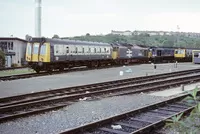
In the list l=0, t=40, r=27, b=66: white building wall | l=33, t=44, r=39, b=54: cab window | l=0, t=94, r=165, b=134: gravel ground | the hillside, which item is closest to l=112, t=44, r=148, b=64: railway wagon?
l=0, t=40, r=27, b=66: white building wall

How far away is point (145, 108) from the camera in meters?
10.3

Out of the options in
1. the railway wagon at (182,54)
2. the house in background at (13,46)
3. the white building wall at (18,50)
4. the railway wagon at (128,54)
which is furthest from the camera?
the railway wagon at (182,54)

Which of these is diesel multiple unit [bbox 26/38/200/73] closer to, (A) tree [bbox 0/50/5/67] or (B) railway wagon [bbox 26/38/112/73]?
(B) railway wagon [bbox 26/38/112/73]

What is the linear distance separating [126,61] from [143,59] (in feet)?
20.2

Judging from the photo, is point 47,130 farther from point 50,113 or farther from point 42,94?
point 42,94

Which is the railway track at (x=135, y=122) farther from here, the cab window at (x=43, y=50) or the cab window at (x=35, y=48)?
the cab window at (x=35, y=48)

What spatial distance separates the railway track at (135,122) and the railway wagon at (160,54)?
40.1 m

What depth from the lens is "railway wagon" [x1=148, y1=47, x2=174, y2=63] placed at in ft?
170

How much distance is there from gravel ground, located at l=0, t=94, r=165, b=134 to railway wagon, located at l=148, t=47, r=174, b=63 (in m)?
38.4

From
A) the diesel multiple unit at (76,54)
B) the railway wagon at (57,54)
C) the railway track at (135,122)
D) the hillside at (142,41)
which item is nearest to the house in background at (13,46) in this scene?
the diesel multiple unit at (76,54)

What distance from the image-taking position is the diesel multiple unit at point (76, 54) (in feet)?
87.9

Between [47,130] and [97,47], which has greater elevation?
[97,47]

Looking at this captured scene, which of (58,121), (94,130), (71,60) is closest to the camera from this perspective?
(94,130)

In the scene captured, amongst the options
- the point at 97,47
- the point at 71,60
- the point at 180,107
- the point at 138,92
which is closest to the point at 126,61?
the point at 97,47
